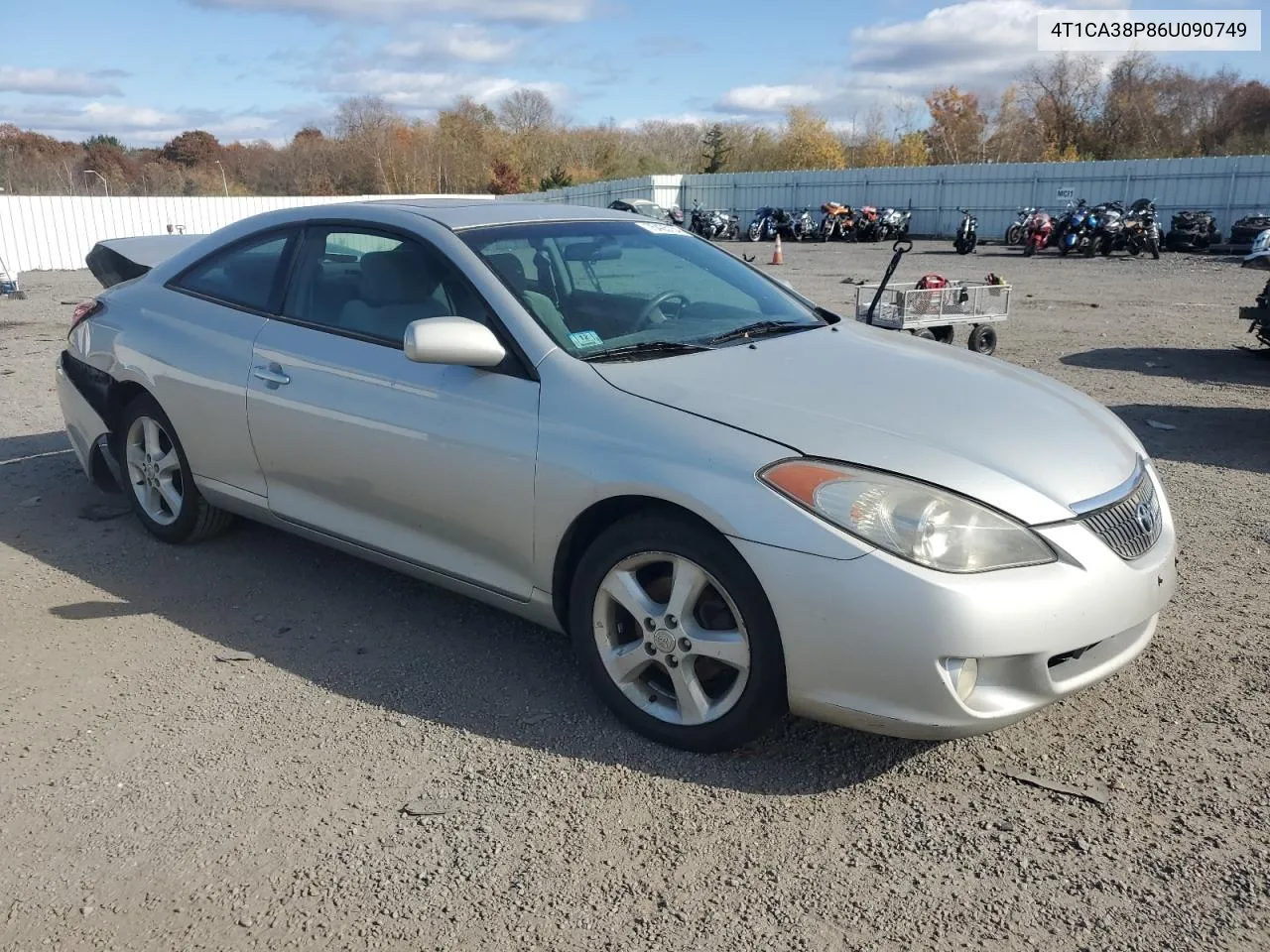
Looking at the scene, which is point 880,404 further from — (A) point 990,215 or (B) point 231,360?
(A) point 990,215

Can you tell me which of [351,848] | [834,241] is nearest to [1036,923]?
[351,848]

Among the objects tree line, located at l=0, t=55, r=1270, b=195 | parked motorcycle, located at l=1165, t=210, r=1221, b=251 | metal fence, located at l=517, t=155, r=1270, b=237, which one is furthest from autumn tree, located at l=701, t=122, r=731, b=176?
parked motorcycle, located at l=1165, t=210, r=1221, b=251

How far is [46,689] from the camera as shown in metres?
3.68

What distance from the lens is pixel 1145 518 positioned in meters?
3.16

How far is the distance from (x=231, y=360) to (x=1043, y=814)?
3.50 metres

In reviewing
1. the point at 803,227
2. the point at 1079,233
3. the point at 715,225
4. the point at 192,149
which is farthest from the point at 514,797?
the point at 192,149

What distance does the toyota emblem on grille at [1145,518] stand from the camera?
3.11m

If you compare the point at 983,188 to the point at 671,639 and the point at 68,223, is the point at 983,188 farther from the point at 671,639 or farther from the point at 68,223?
the point at 671,639

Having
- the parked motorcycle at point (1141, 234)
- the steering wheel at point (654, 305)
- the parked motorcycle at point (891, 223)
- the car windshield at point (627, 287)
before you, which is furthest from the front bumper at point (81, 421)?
the parked motorcycle at point (891, 223)

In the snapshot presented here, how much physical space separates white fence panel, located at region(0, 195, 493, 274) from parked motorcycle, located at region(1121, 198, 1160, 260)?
18.5 meters

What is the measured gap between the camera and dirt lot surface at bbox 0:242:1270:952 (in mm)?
2455

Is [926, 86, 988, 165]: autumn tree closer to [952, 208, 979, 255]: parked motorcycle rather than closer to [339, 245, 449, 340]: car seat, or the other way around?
[952, 208, 979, 255]: parked motorcycle

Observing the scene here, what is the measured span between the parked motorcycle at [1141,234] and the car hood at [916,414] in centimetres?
2368

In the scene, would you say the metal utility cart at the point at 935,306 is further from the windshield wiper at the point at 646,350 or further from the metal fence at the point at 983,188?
the metal fence at the point at 983,188
